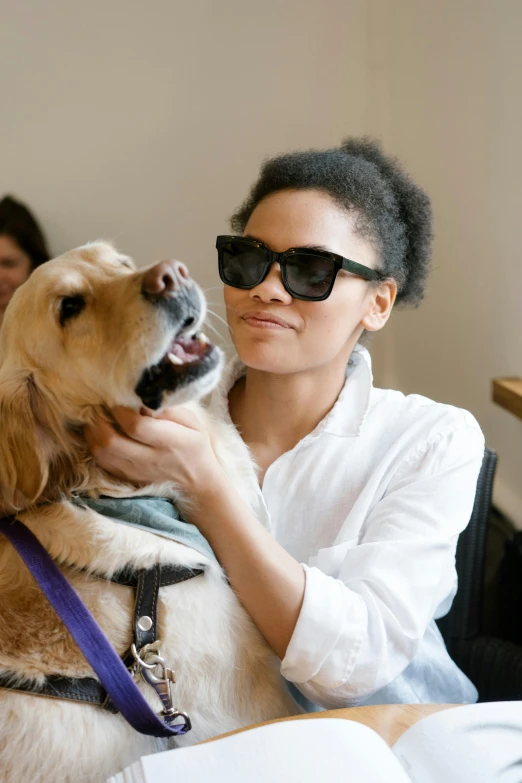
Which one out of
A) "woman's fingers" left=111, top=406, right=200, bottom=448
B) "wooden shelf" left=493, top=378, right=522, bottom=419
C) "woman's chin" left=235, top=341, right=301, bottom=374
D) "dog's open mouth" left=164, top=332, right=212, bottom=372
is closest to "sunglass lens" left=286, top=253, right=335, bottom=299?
"woman's chin" left=235, top=341, right=301, bottom=374

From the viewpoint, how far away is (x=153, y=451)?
36.3 inches

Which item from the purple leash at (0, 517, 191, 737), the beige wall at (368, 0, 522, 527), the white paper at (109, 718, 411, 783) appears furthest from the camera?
the beige wall at (368, 0, 522, 527)

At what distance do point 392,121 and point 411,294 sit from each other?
1566 mm

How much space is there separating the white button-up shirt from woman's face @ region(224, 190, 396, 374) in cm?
15

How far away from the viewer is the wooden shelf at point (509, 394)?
1.77 m

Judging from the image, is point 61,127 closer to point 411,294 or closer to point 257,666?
point 411,294

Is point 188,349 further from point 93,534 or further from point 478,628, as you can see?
point 478,628

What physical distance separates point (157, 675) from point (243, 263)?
0.67m

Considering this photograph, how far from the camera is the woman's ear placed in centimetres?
121

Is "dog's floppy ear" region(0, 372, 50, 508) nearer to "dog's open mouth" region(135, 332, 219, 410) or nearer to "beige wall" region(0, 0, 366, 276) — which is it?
"dog's open mouth" region(135, 332, 219, 410)

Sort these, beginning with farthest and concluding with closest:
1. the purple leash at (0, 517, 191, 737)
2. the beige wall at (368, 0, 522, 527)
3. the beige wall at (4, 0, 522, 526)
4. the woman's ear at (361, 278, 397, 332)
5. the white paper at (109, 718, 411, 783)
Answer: the beige wall at (4, 0, 522, 526)
the beige wall at (368, 0, 522, 527)
the woman's ear at (361, 278, 397, 332)
the purple leash at (0, 517, 191, 737)
the white paper at (109, 718, 411, 783)

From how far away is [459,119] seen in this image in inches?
84.7

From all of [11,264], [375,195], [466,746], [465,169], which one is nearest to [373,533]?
[466,746]

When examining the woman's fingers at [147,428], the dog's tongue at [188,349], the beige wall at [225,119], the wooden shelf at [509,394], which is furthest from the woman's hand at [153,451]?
the beige wall at [225,119]
